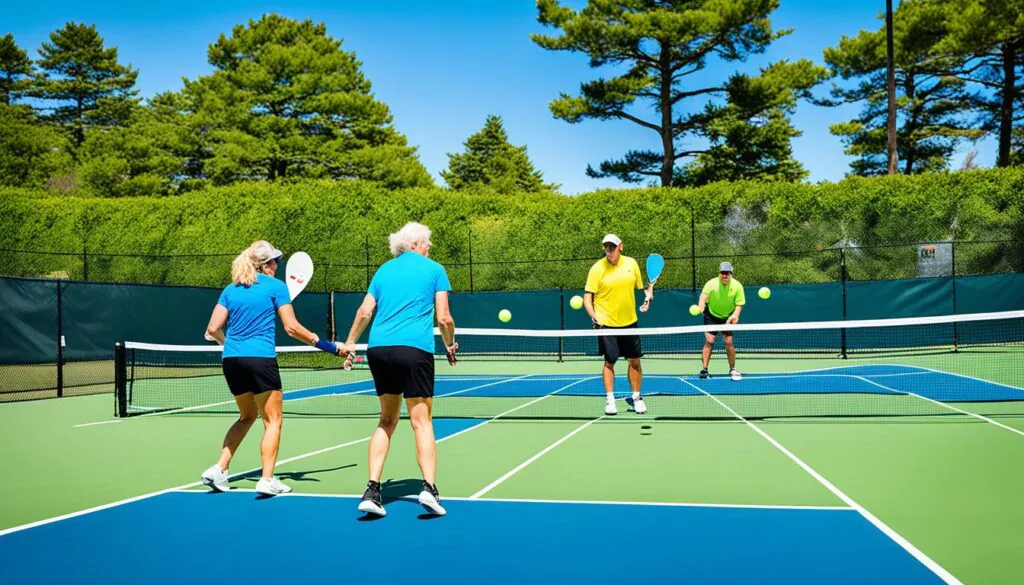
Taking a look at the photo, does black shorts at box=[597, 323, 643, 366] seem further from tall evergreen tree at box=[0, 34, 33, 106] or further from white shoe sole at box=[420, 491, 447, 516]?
tall evergreen tree at box=[0, 34, 33, 106]

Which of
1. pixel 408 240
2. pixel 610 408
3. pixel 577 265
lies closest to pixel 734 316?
pixel 610 408

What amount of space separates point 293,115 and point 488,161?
29163mm

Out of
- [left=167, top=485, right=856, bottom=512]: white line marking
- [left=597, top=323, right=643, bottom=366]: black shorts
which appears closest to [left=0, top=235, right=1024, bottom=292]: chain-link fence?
[left=597, top=323, right=643, bottom=366]: black shorts

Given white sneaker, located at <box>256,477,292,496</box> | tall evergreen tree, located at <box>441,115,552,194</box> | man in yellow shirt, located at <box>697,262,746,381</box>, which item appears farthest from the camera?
tall evergreen tree, located at <box>441,115,552,194</box>

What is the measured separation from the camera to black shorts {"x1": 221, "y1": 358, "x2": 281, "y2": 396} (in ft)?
19.7

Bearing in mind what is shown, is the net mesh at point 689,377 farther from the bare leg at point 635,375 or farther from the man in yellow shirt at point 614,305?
the bare leg at point 635,375

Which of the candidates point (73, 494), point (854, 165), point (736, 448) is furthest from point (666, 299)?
point (854, 165)

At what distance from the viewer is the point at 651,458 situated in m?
7.45

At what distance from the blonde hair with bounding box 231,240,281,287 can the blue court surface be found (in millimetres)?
1476

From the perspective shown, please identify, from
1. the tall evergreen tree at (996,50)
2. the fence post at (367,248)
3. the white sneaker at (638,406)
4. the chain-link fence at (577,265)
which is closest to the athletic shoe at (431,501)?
the white sneaker at (638,406)

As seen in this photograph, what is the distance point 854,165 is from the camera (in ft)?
123

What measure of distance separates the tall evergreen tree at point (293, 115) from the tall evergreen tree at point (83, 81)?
13791mm

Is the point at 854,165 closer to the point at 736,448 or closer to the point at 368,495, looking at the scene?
the point at 736,448

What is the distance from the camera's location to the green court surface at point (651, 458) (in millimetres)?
5566
